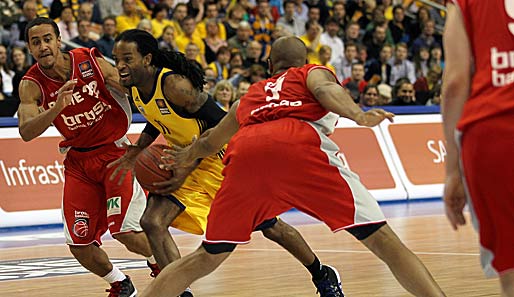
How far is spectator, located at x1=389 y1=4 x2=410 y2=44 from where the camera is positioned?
1817cm

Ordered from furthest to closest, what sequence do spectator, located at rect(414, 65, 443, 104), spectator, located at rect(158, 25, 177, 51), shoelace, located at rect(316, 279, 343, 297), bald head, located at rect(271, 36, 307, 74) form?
1. spectator, located at rect(414, 65, 443, 104)
2. spectator, located at rect(158, 25, 177, 51)
3. shoelace, located at rect(316, 279, 343, 297)
4. bald head, located at rect(271, 36, 307, 74)

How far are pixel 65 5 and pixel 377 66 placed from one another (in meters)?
5.48

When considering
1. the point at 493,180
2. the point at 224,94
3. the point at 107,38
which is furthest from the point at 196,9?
the point at 493,180

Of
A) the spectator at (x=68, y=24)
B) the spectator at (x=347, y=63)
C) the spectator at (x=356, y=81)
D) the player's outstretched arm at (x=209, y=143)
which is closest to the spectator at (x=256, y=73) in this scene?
the spectator at (x=356, y=81)

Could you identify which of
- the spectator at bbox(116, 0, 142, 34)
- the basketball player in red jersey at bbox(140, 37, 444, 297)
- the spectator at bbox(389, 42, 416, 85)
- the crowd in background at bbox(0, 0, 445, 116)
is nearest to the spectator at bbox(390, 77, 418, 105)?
the crowd in background at bbox(0, 0, 445, 116)

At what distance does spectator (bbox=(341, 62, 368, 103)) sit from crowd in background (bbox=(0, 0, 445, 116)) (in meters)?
0.02

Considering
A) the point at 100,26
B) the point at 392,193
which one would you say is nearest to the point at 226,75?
the point at 100,26

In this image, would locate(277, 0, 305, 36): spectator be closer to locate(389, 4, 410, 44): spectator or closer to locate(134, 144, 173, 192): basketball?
locate(389, 4, 410, 44): spectator

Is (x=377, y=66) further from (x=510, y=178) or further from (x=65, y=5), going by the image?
(x=510, y=178)

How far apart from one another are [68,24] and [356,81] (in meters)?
4.55

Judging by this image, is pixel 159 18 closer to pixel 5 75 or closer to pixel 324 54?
pixel 324 54

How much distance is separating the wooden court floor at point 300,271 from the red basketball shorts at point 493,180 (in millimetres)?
3082

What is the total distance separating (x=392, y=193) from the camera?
45.3 feet

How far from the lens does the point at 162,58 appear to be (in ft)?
20.3
